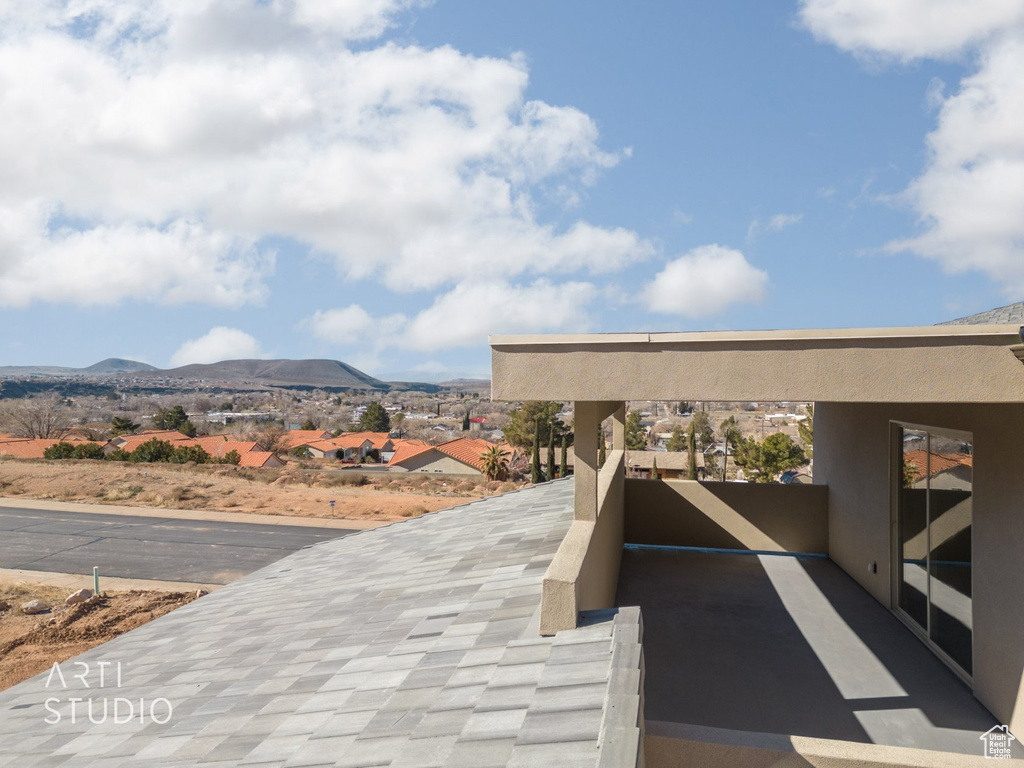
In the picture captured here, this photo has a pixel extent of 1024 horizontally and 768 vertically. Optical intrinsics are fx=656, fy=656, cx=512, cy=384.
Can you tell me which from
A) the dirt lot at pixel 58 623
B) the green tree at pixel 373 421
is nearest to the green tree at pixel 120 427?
the green tree at pixel 373 421

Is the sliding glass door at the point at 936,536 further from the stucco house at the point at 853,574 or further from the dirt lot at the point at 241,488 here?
the dirt lot at the point at 241,488

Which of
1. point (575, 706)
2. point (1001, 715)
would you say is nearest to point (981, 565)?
point (1001, 715)

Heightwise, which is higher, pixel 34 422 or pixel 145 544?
pixel 34 422

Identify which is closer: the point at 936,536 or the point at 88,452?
the point at 936,536

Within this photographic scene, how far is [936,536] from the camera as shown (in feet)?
21.6

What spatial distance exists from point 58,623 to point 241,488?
22.9 meters

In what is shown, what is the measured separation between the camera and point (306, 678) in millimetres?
4648

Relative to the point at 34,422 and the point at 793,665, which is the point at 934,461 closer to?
the point at 793,665

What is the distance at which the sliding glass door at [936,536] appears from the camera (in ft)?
19.5

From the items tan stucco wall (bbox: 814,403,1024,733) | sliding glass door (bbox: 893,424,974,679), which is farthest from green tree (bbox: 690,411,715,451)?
tan stucco wall (bbox: 814,403,1024,733)

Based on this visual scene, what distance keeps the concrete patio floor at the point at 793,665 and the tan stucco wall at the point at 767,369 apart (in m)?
2.29

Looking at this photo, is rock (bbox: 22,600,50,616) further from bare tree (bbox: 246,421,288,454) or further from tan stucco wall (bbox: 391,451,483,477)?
bare tree (bbox: 246,421,288,454)

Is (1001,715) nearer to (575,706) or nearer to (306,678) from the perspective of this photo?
(575,706)

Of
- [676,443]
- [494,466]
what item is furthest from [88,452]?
[676,443]
